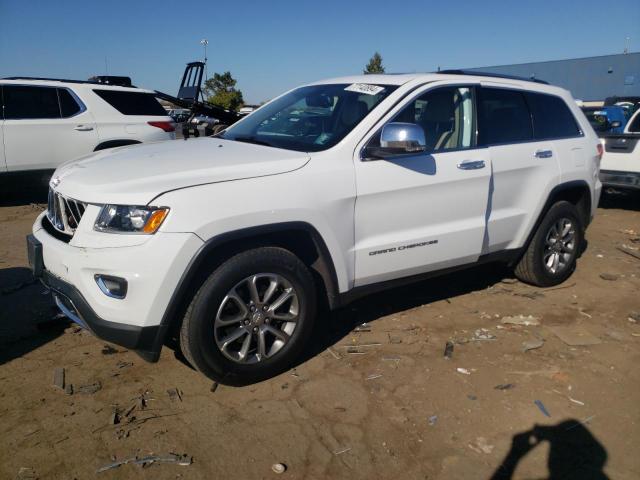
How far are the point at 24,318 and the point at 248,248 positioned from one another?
2.16 metres

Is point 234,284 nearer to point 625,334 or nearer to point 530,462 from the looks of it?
point 530,462

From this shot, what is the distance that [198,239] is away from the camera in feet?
8.85

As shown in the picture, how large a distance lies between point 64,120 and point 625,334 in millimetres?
7690

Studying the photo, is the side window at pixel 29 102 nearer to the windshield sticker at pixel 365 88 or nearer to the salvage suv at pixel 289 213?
the salvage suv at pixel 289 213

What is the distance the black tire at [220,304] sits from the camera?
112 inches

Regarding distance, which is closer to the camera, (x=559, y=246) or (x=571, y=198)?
(x=559, y=246)

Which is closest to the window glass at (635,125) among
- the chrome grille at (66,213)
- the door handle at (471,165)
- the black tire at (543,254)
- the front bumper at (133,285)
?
the black tire at (543,254)

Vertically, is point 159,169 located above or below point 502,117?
below

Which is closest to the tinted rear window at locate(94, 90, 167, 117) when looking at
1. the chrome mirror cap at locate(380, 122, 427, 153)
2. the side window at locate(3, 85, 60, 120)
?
the side window at locate(3, 85, 60, 120)

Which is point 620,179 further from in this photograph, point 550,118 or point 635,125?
point 550,118

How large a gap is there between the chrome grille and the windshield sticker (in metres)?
2.01

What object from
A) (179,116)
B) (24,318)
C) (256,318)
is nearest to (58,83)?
(179,116)

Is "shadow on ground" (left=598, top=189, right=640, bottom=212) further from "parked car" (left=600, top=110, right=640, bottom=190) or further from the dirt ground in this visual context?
the dirt ground

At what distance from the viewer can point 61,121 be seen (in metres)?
7.84
